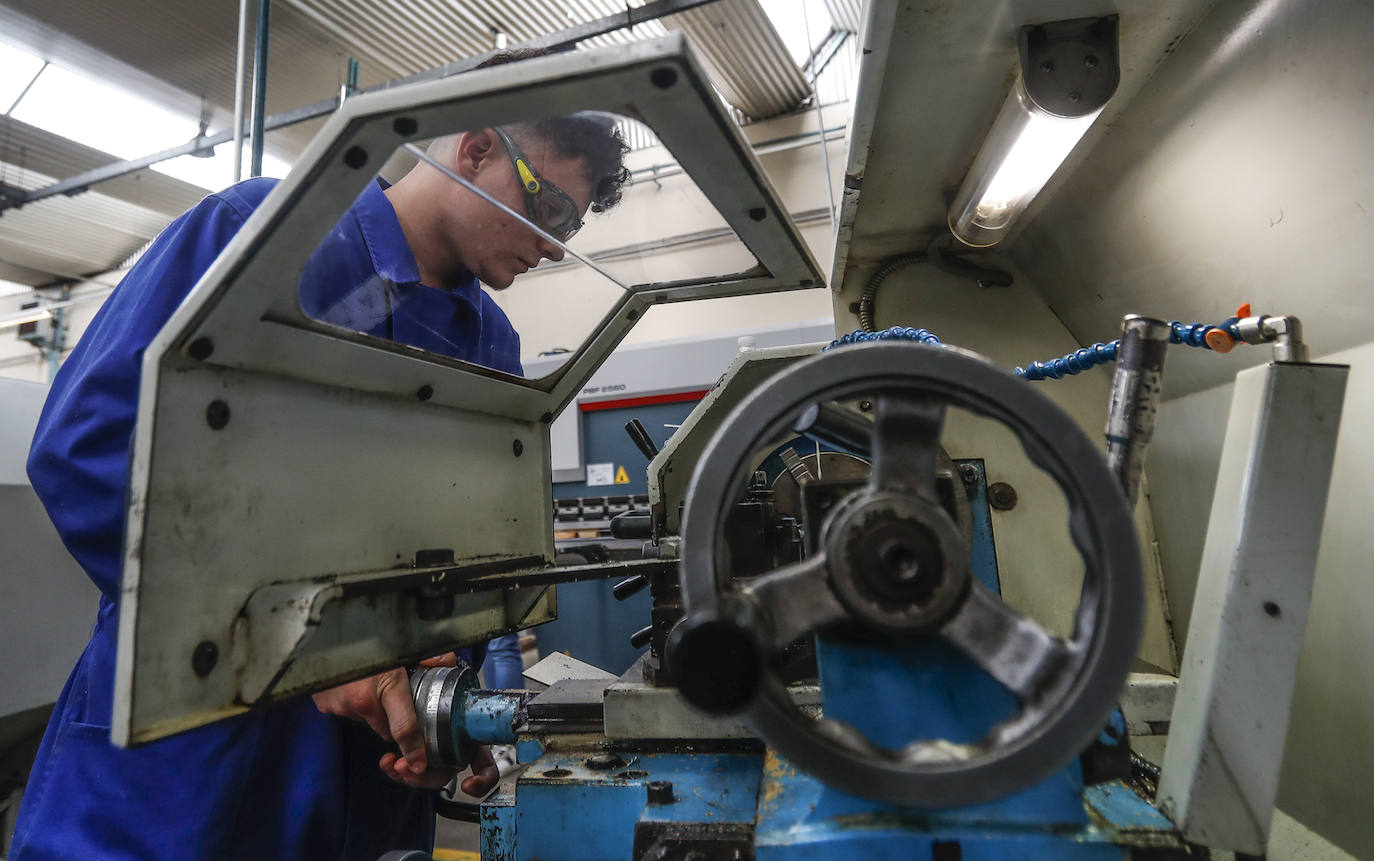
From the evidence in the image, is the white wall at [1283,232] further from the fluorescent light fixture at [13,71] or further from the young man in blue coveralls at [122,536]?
the fluorescent light fixture at [13,71]

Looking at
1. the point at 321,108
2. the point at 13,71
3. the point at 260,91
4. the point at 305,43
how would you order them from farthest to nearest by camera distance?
the point at 321,108
the point at 13,71
the point at 305,43
the point at 260,91

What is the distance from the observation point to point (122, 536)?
78 cm

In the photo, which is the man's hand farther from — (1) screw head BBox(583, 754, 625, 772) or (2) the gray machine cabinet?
(1) screw head BBox(583, 754, 625, 772)

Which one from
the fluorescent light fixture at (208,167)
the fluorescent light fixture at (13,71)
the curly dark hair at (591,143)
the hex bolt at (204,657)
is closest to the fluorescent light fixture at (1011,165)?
the curly dark hair at (591,143)

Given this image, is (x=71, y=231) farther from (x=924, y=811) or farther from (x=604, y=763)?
(x=924, y=811)

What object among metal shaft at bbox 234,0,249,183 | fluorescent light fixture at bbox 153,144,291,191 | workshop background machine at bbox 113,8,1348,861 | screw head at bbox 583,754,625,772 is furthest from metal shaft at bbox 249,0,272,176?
fluorescent light fixture at bbox 153,144,291,191

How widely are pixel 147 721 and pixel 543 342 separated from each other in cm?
235

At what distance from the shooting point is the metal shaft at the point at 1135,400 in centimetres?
66

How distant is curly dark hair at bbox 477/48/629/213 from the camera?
2.54ft

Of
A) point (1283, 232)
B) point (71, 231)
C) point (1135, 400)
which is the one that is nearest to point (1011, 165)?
point (1283, 232)

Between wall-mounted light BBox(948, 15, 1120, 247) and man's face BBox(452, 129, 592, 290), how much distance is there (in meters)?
0.81

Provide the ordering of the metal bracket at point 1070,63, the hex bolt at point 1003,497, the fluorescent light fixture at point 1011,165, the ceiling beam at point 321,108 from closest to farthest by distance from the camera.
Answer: the metal bracket at point 1070,63 < the fluorescent light fixture at point 1011,165 < the hex bolt at point 1003,497 < the ceiling beam at point 321,108

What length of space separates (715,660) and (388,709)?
2.40 feet

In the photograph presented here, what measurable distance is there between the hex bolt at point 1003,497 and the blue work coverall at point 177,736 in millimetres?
1561
